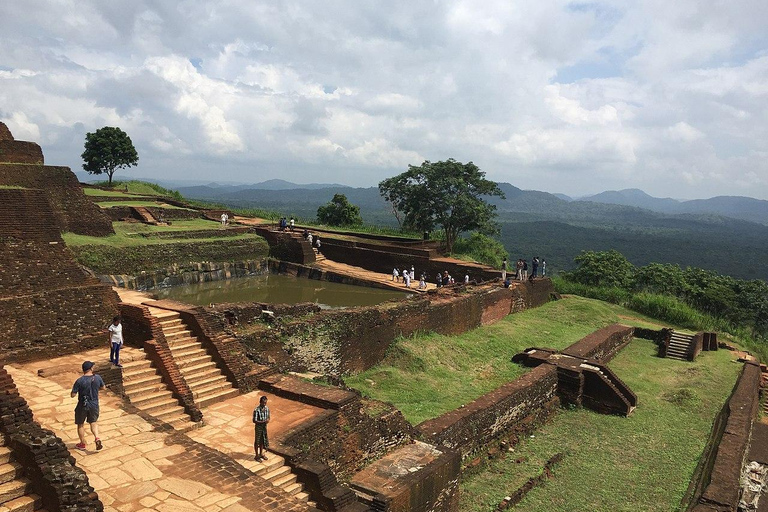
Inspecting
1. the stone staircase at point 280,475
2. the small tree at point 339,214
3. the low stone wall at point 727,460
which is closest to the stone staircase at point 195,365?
the stone staircase at point 280,475

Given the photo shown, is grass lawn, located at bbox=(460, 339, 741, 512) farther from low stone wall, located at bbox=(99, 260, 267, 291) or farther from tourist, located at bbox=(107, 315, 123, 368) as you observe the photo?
low stone wall, located at bbox=(99, 260, 267, 291)

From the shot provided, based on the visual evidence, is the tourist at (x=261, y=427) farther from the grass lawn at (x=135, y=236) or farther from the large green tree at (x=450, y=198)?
the large green tree at (x=450, y=198)

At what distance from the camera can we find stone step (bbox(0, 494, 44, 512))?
4.52 m

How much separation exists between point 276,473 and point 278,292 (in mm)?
12466

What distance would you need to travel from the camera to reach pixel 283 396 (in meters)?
8.41

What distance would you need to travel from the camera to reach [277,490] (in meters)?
5.44

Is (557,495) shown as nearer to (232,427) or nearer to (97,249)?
(232,427)

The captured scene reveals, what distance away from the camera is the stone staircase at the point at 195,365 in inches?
324

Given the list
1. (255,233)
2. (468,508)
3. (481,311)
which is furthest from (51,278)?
(255,233)

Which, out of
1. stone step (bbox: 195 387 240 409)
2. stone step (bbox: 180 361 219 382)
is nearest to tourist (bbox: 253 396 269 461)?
stone step (bbox: 195 387 240 409)

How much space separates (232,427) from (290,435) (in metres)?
1.03

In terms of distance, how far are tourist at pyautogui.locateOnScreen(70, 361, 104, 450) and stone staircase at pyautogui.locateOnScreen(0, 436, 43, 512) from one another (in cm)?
74

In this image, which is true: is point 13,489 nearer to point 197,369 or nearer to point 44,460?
point 44,460

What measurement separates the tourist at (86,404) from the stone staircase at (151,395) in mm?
1480
